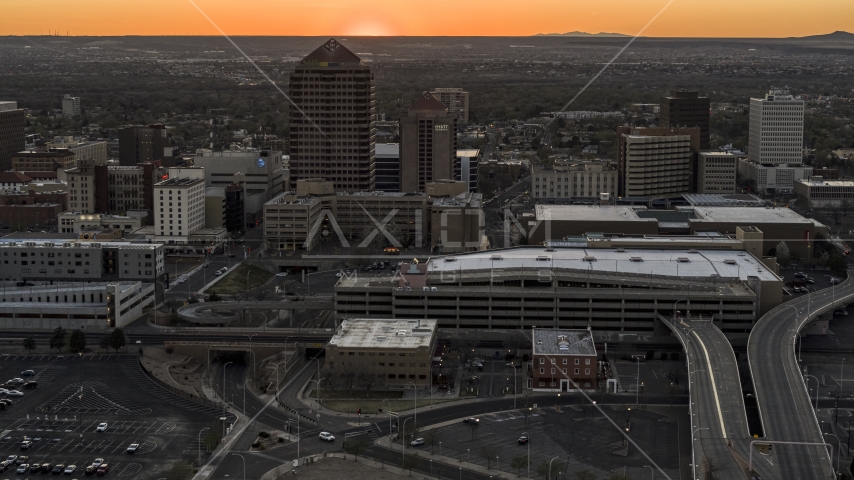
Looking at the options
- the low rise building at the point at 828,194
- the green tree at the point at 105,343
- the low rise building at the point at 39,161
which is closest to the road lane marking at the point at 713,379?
the green tree at the point at 105,343

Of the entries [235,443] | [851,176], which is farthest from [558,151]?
[235,443]

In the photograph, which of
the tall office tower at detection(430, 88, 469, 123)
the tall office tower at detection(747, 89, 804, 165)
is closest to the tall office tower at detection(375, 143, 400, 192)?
the tall office tower at detection(747, 89, 804, 165)

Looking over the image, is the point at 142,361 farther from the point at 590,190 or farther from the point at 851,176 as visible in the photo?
the point at 851,176

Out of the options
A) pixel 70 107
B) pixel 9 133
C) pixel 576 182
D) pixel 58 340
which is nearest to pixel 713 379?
pixel 58 340

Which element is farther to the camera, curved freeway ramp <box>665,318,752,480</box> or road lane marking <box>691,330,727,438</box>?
road lane marking <box>691,330,727,438</box>

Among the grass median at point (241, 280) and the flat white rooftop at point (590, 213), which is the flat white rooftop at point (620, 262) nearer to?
the grass median at point (241, 280)

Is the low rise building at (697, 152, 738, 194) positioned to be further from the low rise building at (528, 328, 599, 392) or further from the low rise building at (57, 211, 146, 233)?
the low rise building at (528, 328, 599, 392)
